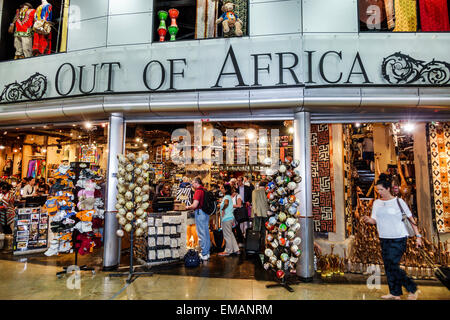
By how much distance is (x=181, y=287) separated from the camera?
4.75 m

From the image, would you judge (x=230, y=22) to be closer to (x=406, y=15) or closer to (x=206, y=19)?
(x=206, y=19)

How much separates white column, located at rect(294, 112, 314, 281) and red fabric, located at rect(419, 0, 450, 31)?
3.63 m

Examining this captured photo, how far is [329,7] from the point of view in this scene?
5.63 metres

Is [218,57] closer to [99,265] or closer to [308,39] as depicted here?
[308,39]

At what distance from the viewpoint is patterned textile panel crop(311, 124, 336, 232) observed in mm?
6629

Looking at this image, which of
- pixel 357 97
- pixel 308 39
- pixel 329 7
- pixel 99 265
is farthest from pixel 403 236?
pixel 99 265

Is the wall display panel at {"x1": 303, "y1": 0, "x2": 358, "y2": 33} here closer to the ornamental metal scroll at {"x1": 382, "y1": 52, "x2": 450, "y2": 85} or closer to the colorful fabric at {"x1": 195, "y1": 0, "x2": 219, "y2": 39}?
the ornamental metal scroll at {"x1": 382, "y1": 52, "x2": 450, "y2": 85}

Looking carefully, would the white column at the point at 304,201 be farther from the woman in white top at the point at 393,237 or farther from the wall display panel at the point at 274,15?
the wall display panel at the point at 274,15

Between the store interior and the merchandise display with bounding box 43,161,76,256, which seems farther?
the store interior

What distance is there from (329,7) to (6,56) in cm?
904

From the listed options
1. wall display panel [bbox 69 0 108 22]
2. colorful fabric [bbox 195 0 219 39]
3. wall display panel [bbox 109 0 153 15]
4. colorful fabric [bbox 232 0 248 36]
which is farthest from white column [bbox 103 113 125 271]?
colorful fabric [bbox 232 0 248 36]

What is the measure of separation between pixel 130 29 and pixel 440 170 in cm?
828
